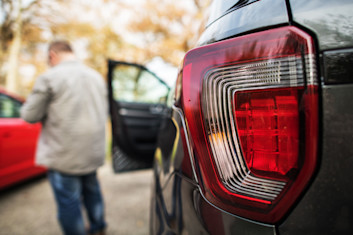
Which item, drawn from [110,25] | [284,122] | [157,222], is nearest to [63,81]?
[157,222]

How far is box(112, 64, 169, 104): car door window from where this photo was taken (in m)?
2.34

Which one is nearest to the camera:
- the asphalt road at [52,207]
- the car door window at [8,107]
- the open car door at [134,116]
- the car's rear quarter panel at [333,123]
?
the car's rear quarter panel at [333,123]

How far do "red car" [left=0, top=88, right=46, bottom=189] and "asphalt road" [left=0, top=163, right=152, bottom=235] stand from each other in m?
0.27

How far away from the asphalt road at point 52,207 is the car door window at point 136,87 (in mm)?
1325

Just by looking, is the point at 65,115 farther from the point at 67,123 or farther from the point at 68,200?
the point at 68,200

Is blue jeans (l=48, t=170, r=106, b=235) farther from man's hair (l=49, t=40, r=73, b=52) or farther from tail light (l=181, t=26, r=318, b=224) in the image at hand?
tail light (l=181, t=26, r=318, b=224)

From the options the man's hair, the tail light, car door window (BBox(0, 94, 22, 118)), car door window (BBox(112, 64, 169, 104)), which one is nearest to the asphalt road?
car door window (BBox(0, 94, 22, 118))

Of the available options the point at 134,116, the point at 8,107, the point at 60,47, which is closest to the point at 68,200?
the point at 134,116

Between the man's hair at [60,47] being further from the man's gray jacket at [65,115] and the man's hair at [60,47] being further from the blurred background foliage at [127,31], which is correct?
the blurred background foliage at [127,31]

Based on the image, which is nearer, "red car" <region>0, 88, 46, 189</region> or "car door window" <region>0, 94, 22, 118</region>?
"red car" <region>0, 88, 46, 189</region>

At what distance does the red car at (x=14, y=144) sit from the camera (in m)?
2.54

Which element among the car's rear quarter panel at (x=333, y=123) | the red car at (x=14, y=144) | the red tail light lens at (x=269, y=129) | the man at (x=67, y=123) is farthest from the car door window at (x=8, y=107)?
the car's rear quarter panel at (x=333, y=123)

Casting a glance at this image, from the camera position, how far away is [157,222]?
0.86 metres

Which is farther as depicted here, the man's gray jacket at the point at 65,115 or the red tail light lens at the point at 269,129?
the man's gray jacket at the point at 65,115
